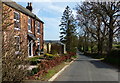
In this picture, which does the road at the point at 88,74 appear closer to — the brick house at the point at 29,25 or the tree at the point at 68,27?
the brick house at the point at 29,25

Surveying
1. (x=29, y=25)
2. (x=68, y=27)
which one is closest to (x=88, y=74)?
(x=29, y=25)

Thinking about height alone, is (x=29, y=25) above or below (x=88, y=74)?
above

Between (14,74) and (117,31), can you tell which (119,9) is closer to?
(117,31)

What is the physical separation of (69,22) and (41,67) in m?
61.0

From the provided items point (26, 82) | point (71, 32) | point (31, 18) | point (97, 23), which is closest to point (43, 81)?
point (26, 82)

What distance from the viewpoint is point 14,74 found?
767 centimetres

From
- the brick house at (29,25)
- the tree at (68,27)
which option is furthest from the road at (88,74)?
the tree at (68,27)

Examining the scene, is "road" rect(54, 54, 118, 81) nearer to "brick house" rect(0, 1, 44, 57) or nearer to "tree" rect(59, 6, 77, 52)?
"brick house" rect(0, 1, 44, 57)

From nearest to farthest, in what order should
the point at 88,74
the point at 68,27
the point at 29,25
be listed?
the point at 88,74
the point at 29,25
the point at 68,27

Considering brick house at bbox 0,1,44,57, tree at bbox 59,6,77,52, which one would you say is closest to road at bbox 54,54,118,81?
brick house at bbox 0,1,44,57

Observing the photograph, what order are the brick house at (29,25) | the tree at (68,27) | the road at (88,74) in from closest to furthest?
the road at (88,74) < the brick house at (29,25) < the tree at (68,27)

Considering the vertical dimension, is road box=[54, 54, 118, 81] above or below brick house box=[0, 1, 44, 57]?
below

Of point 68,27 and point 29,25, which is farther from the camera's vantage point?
point 68,27

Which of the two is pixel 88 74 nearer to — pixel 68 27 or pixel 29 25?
pixel 29 25
